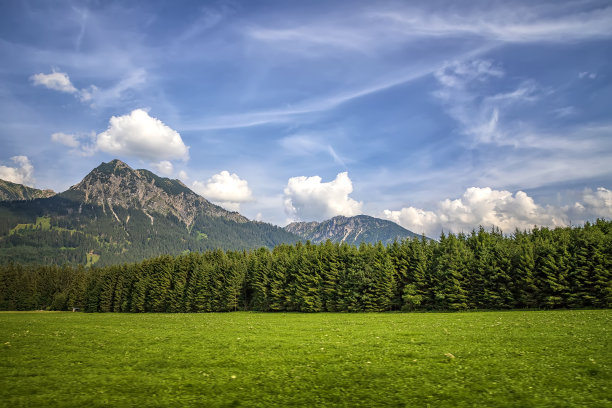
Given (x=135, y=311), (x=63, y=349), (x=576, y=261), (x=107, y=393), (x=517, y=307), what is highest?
(x=576, y=261)

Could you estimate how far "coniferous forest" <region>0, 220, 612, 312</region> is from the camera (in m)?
60.9

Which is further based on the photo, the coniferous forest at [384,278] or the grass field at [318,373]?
the coniferous forest at [384,278]

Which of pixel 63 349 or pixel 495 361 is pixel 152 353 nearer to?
pixel 63 349

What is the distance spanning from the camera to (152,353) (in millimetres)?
19812

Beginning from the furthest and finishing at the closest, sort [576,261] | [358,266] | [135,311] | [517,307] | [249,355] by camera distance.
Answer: [135,311]
[358,266]
[517,307]
[576,261]
[249,355]

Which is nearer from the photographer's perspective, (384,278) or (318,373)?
(318,373)

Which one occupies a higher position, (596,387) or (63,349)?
(596,387)

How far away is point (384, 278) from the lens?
77.8 metres

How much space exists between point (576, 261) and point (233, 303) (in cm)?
8562

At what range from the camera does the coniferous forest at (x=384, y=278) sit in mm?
60919

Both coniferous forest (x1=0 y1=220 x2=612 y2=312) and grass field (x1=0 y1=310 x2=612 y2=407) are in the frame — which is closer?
grass field (x1=0 y1=310 x2=612 y2=407)

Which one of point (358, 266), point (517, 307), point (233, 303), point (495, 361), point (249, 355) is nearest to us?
point (495, 361)

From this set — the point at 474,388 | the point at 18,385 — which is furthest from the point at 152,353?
the point at 474,388

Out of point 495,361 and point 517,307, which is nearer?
point 495,361
